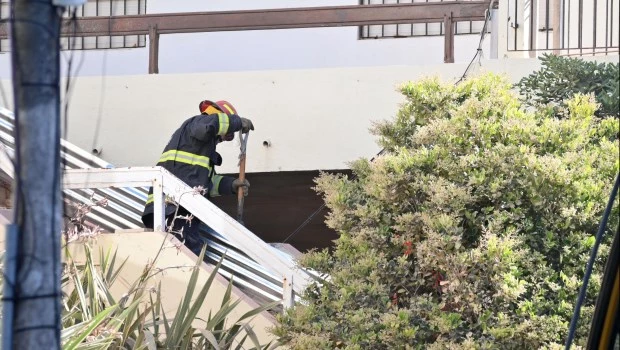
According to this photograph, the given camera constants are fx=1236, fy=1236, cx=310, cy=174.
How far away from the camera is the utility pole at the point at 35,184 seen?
3.79 meters

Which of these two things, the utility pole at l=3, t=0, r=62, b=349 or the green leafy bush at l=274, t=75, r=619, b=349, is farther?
the green leafy bush at l=274, t=75, r=619, b=349

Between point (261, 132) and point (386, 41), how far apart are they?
245 centimetres

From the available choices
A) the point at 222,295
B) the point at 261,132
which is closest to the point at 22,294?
the point at 222,295

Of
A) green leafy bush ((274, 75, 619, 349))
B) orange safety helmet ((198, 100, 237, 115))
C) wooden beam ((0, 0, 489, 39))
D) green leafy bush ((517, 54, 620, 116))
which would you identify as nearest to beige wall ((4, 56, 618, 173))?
wooden beam ((0, 0, 489, 39))

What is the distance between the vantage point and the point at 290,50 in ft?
40.7

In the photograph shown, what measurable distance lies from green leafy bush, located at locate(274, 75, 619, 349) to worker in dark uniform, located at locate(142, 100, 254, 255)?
7.31 ft

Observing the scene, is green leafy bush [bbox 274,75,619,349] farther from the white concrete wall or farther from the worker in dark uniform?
the white concrete wall

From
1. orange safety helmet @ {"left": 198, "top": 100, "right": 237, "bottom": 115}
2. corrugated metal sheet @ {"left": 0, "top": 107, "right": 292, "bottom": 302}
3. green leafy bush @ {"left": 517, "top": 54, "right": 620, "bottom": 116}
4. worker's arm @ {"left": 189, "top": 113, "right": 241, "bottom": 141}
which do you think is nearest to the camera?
green leafy bush @ {"left": 517, "top": 54, "right": 620, "bottom": 116}

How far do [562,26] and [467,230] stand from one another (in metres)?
3.64

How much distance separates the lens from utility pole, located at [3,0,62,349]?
3793 mm

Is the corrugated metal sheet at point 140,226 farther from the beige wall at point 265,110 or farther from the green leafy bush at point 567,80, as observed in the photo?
the green leafy bush at point 567,80

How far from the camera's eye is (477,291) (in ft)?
20.9

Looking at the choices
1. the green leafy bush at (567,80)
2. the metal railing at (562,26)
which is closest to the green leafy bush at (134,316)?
the green leafy bush at (567,80)

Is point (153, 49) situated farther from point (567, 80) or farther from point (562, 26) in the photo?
point (567, 80)
